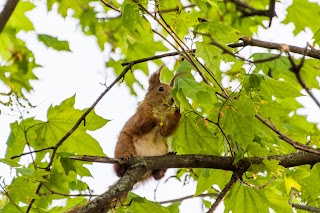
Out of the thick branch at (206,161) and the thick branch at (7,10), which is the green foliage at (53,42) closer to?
the thick branch at (7,10)

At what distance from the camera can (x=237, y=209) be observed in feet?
9.48

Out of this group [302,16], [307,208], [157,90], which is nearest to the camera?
[307,208]

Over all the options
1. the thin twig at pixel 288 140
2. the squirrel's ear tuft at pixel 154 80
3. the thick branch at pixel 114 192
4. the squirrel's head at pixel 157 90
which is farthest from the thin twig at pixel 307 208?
the squirrel's ear tuft at pixel 154 80

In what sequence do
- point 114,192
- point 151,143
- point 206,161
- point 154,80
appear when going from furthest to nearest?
point 154,80
point 151,143
point 206,161
point 114,192

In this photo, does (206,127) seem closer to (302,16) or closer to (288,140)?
(288,140)

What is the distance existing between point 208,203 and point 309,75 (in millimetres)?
1013

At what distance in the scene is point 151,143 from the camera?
12.8ft

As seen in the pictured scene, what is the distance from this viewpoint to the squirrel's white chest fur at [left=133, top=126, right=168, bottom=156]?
388 cm

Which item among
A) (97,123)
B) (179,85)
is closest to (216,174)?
(97,123)

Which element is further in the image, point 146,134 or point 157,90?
point 157,90

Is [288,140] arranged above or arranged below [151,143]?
below

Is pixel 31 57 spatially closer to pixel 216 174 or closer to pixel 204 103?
pixel 216 174

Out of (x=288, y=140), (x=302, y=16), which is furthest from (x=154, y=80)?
(x=288, y=140)

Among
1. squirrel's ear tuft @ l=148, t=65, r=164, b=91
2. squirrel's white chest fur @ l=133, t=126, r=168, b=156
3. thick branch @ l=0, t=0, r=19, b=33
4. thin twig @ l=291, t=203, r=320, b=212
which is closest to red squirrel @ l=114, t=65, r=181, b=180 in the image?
squirrel's white chest fur @ l=133, t=126, r=168, b=156
